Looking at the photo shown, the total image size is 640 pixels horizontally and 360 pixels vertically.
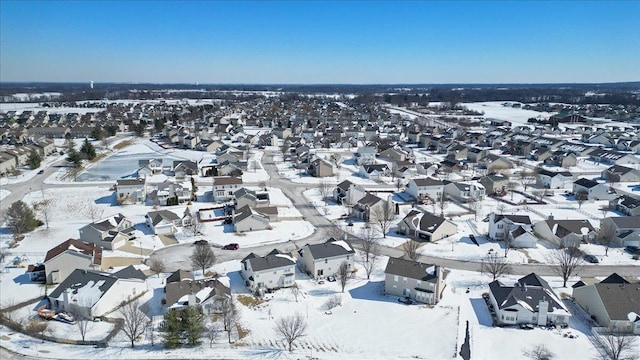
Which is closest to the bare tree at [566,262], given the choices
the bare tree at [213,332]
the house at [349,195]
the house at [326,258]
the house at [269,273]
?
the house at [326,258]

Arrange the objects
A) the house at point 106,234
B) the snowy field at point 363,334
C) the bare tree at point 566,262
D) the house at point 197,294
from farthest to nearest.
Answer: the house at point 106,234, the bare tree at point 566,262, the house at point 197,294, the snowy field at point 363,334

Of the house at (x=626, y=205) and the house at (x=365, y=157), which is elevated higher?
the house at (x=365, y=157)

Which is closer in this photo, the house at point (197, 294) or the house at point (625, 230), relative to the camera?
the house at point (197, 294)

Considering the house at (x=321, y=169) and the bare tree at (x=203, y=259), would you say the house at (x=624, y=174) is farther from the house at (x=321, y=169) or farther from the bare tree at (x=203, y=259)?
the bare tree at (x=203, y=259)

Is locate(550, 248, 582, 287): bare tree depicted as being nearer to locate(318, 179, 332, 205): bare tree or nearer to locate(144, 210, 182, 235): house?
locate(318, 179, 332, 205): bare tree

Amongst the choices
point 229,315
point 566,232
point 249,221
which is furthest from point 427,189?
point 229,315

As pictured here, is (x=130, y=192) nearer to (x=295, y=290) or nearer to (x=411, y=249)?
(x=295, y=290)

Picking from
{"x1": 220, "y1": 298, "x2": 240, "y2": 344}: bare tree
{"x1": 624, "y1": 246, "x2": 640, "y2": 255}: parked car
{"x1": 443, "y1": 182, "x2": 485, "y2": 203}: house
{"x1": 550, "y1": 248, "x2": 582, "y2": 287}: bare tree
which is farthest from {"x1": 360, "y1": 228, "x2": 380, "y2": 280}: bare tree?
{"x1": 624, "y1": 246, "x2": 640, "y2": 255}: parked car
